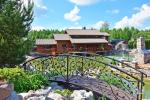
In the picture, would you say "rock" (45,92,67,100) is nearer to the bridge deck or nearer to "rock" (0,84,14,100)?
"rock" (0,84,14,100)

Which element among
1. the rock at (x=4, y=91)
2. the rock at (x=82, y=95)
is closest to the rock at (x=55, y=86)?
the rock at (x=82, y=95)

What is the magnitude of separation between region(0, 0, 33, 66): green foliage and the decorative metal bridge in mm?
2294

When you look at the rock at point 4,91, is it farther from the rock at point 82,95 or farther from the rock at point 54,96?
the rock at point 82,95

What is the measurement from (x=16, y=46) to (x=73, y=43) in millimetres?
35697

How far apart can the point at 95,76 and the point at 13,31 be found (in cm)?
509

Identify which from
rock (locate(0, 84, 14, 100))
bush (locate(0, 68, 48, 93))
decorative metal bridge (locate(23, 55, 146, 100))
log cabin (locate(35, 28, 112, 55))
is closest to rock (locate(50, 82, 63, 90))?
decorative metal bridge (locate(23, 55, 146, 100))

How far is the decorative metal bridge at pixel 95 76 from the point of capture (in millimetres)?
7845

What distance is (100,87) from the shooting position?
8461 mm

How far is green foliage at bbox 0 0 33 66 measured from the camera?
12305mm

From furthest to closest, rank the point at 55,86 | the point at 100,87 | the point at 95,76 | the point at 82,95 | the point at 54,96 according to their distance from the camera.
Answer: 1. the point at 95,76
2. the point at 100,87
3. the point at 55,86
4. the point at 82,95
5. the point at 54,96

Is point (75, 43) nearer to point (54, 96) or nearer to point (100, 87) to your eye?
point (100, 87)

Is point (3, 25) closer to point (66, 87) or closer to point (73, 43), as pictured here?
point (66, 87)

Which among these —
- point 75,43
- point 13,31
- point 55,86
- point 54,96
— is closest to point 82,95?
point 54,96

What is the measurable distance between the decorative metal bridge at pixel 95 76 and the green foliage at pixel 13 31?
2294mm
